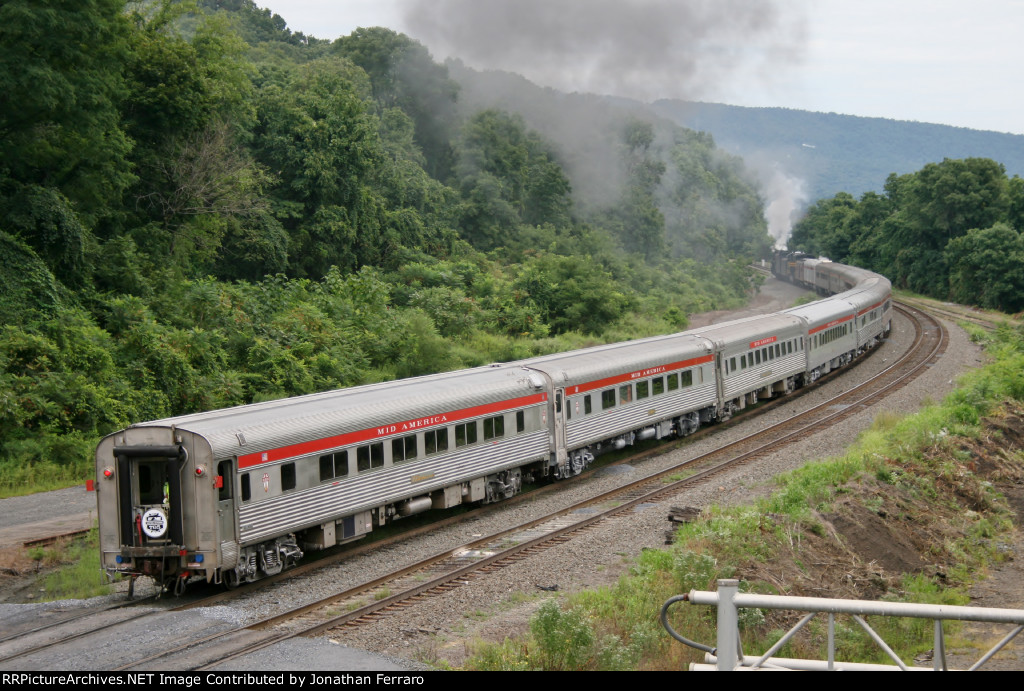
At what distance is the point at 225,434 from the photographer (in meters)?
13.9

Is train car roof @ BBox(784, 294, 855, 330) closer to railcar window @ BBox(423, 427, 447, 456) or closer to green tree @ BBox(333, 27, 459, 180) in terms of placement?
railcar window @ BBox(423, 427, 447, 456)

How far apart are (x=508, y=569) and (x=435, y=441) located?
3.74 m

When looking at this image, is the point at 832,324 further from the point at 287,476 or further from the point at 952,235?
the point at 952,235

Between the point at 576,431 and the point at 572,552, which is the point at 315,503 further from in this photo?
the point at 576,431

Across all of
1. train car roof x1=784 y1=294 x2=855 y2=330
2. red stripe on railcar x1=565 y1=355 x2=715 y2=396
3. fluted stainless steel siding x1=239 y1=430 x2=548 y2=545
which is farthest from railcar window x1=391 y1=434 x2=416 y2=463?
train car roof x1=784 y1=294 x2=855 y2=330

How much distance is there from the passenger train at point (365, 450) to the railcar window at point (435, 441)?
0.03 meters

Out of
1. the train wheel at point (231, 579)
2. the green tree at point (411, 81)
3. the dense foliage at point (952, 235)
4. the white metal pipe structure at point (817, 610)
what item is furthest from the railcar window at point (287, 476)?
the dense foliage at point (952, 235)

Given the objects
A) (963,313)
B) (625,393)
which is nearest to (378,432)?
(625,393)

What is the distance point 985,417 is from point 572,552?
56.4ft

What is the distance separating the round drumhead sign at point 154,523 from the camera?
13594 mm

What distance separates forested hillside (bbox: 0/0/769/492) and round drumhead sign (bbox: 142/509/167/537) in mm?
9366

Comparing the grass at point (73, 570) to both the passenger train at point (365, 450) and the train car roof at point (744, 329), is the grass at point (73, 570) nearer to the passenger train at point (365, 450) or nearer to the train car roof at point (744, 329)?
the passenger train at point (365, 450)

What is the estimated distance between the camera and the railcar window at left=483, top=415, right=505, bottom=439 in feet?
63.8

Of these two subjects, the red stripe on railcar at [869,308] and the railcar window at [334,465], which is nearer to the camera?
the railcar window at [334,465]
